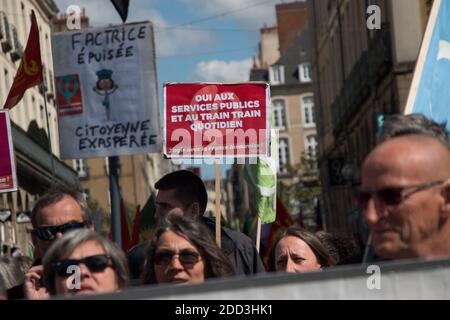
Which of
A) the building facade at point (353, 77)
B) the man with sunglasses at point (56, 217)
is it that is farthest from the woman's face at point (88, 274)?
the building facade at point (353, 77)

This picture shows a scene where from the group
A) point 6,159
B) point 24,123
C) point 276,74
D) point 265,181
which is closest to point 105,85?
point 6,159

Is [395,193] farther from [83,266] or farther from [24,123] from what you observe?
[24,123]

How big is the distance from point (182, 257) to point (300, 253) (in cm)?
145

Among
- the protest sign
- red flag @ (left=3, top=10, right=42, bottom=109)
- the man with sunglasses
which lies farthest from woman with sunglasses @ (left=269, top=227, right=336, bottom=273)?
red flag @ (left=3, top=10, right=42, bottom=109)

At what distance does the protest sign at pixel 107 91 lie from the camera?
7043 mm

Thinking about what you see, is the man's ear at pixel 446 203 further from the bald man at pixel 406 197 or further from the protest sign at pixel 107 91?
the protest sign at pixel 107 91

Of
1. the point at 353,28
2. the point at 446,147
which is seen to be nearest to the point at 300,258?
the point at 446,147

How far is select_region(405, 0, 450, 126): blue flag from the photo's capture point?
205 inches

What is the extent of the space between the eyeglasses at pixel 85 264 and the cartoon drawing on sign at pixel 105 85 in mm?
3305

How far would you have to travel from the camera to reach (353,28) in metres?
35.5

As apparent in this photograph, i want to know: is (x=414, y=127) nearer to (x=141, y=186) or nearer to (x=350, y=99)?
(x=350, y=99)

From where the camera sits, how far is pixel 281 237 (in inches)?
241

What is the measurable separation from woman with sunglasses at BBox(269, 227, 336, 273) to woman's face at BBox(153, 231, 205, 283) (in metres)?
1.30
